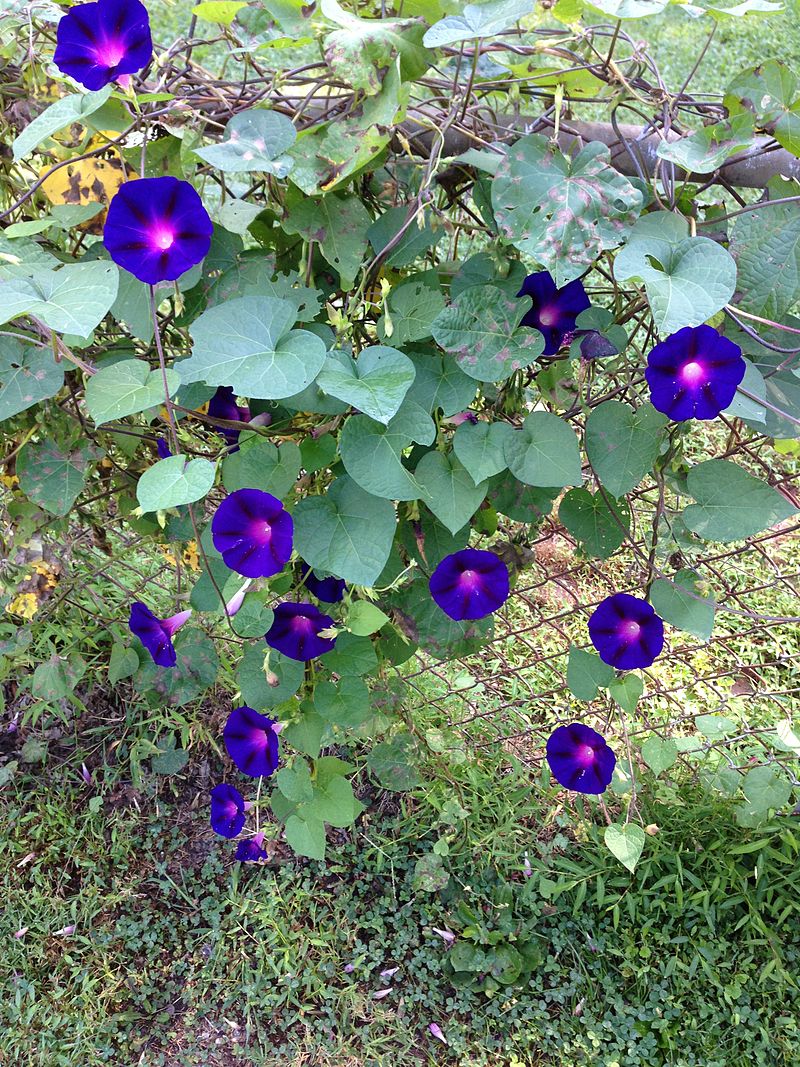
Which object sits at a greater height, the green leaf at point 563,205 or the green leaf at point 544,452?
the green leaf at point 563,205

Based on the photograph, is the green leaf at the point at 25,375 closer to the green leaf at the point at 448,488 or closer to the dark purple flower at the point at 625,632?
the green leaf at the point at 448,488

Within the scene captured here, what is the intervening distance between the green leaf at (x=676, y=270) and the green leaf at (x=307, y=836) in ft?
3.00

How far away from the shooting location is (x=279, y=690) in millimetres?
1191

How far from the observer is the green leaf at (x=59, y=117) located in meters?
0.90

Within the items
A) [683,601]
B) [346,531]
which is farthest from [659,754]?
[346,531]

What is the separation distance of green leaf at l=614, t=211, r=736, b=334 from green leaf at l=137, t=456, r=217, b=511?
45 cm

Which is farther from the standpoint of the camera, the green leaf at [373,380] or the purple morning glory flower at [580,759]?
the purple morning glory flower at [580,759]

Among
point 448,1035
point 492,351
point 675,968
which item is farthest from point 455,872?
point 492,351

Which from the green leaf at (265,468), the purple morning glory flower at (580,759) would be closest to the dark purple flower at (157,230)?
the green leaf at (265,468)

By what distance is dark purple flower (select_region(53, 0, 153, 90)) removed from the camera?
88 cm

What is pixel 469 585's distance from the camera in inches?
45.4

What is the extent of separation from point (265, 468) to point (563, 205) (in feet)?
1.46

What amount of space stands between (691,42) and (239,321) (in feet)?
13.9

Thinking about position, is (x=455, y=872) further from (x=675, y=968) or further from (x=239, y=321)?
(x=239, y=321)
